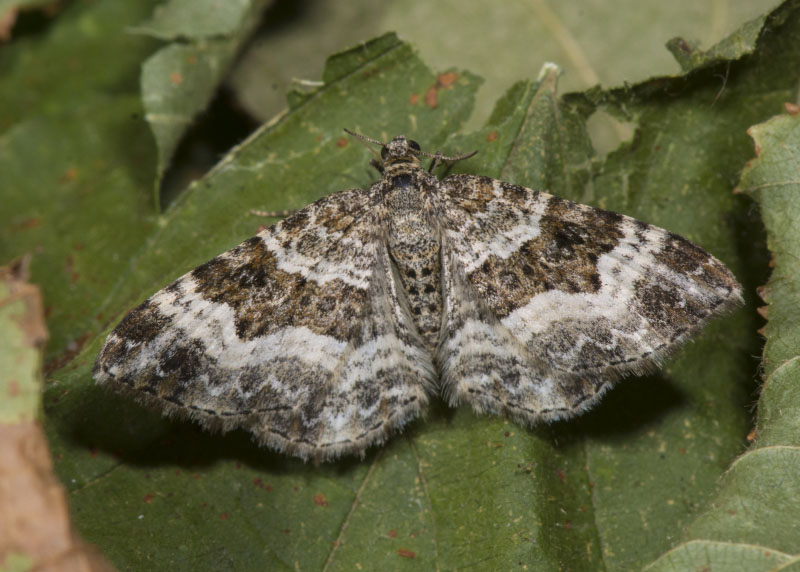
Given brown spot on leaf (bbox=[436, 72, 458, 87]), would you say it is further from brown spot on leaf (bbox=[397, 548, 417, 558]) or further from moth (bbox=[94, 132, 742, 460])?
brown spot on leaf (bbox=[397, 548, 417, 558])

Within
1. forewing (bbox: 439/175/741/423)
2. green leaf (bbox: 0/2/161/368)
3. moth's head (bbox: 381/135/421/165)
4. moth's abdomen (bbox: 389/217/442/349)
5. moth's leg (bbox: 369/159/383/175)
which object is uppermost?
green leaf (bbox: 0/2/161/368)

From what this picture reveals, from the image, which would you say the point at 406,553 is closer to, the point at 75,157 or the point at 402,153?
the point at 402,153

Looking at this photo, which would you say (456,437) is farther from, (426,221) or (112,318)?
(112,318)

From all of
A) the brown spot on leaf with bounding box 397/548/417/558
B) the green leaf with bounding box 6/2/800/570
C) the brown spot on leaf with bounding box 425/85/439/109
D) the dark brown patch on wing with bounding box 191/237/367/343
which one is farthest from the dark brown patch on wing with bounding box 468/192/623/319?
the brown spot on leaf with bounding box 397/548/417/558

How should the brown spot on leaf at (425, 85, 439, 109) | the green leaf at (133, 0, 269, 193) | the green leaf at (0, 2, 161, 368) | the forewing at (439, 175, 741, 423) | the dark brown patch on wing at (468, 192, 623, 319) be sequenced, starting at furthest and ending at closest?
the green leaf at (0, 2, 161, 368) < the green leaf at (133, 0, 269, 193) < the brown spot on leaf at (425, 85, 439, 109) < the dark brown patch on wing at (468, 192, 623, 319) < the forewing at (439, 175, 741, 423)

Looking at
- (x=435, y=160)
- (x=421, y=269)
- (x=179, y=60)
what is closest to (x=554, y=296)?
(x=421, y=269)

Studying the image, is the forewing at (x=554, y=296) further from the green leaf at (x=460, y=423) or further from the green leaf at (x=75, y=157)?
the green leaf at (x=75, y=157)

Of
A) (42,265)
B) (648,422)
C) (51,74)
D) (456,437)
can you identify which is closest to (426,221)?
(456,437)
